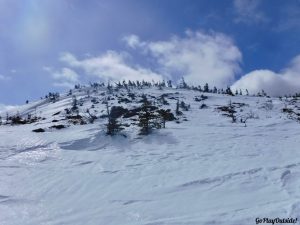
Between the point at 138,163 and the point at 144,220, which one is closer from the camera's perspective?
the point at 144,220

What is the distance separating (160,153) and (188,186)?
6.44 metres

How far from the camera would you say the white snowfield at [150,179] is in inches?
373

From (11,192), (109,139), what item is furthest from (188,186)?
(109,139)

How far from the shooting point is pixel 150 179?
13.5 metres

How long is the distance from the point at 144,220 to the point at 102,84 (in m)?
147

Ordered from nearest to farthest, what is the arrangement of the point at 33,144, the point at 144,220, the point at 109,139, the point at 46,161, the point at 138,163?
1. the point at 144,220
2. the point at 138,163
3. the point at 46,161
4. the point at 33,144
5. the point at 109,139

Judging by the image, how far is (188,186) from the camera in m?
12.2

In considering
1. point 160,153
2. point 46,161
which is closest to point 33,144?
point 46,161

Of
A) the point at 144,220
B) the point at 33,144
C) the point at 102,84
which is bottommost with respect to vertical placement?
the point at 144,220

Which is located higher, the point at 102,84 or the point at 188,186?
the point at 102,84

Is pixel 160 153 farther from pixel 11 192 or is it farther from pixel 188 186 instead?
pixel 11 192

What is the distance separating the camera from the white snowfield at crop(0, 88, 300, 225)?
31.1ft

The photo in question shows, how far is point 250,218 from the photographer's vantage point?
27.9 ft

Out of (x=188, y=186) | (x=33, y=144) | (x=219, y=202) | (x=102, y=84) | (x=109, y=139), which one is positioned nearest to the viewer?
(x=219, y=202)
